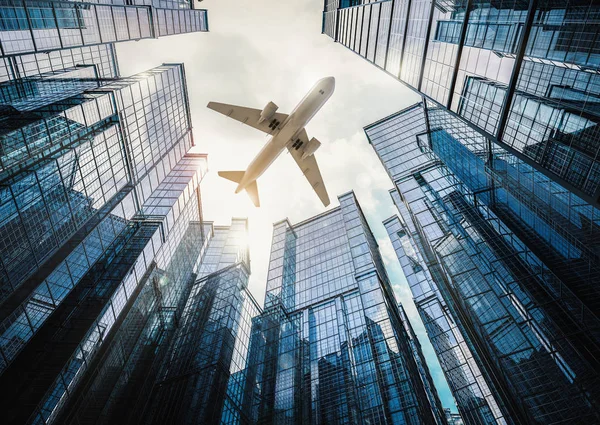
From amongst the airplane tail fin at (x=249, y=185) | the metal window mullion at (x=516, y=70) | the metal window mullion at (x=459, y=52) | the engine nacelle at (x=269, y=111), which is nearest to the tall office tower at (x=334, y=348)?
the airplane tail fin at (x=249, y=185)

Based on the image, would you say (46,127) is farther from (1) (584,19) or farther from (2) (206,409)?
Result: (1) (584,19)

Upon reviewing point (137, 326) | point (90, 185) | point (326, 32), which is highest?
point (326, 32)

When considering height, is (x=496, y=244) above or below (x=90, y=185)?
below

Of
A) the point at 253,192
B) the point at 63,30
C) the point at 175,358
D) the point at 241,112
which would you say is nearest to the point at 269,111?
the point at 241,112

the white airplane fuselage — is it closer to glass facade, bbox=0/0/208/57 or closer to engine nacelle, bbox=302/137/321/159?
engine nacelle, bbox=302/137/321/159

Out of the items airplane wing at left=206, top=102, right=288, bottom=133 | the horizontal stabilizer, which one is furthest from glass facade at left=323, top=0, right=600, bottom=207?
the horizontal stabilizer

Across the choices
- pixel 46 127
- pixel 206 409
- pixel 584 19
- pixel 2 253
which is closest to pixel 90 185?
pixel 46 127

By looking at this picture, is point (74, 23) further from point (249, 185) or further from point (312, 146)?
point (312, 146)
